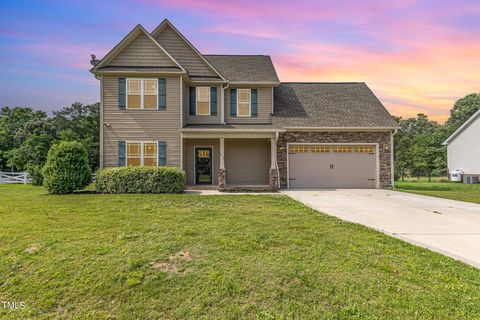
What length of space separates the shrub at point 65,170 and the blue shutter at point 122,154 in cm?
173

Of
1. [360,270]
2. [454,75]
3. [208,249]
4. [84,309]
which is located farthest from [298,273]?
[454,75]

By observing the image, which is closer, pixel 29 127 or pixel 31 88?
pixel 31 88

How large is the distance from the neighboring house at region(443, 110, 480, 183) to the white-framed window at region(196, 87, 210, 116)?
2364cm

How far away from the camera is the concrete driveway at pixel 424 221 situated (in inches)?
203

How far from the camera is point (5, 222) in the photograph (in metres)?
6.65

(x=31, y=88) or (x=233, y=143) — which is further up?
(x=31, y=88)

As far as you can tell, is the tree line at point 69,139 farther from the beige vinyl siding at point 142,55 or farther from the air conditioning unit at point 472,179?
the beige vinyl siding at point 142,55

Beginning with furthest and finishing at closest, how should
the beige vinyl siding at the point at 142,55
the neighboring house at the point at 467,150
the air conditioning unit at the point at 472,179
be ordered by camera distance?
the neighboring house at the point at 467,150 → the air conditioning unit at the point at 472,179 → the beige vinyl siding at the point at 142,55

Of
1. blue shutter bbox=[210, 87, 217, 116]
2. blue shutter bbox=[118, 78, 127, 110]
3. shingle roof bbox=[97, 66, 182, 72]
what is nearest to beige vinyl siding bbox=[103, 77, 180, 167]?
blue shutter bbox=[118, 78, 127, 110]

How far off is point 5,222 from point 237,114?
11.4 metres

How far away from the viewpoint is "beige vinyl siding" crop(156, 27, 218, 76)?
15562mm

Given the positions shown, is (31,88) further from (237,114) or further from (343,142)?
(343,142)

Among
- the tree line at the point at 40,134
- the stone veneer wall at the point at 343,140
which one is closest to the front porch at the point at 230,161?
the stone veneer wall at the point at 343,140

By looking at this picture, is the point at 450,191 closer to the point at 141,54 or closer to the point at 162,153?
the point at 162,153
